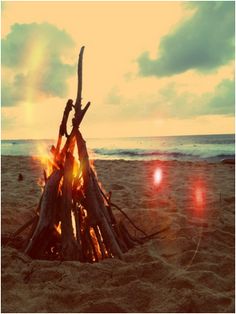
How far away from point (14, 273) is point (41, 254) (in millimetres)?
498

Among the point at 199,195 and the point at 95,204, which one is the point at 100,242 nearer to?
the point at 95,204

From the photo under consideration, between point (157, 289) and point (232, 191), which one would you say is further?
point (232, 191)

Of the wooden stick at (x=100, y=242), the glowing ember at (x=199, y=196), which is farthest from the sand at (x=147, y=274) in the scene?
the glowing ember at (x=199, y=196)

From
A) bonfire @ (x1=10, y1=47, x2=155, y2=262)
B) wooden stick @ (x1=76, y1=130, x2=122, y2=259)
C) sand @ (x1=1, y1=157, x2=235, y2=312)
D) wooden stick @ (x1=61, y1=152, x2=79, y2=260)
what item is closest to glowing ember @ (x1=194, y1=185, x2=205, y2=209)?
sand @ (x1=1, y1=157, x2=235, y2=312)

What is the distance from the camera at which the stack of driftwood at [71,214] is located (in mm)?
4578

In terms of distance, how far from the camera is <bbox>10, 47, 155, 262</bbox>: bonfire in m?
4.58

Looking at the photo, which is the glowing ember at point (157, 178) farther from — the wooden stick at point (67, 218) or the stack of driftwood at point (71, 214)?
Answer: the wooden stick at point (67, 218)

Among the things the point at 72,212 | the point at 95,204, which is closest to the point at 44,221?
the point at 72,212

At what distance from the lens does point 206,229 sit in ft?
18.8

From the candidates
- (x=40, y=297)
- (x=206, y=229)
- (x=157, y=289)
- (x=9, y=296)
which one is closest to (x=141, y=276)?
(x=157, y=289)

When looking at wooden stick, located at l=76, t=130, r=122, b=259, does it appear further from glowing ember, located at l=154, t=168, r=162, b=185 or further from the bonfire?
glowing ember, located at l=154, t=168, r=162, b=185

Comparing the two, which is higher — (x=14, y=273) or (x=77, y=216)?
(x=77, y=216)

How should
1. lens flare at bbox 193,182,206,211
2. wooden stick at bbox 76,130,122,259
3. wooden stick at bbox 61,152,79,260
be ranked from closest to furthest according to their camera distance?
wooden stick at bbox 61,152,79,260 < wooden stick at bbox 76,130,122,259 < lens flare at bbox 193,182,206,211

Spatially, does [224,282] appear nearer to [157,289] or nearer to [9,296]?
[157,289]
